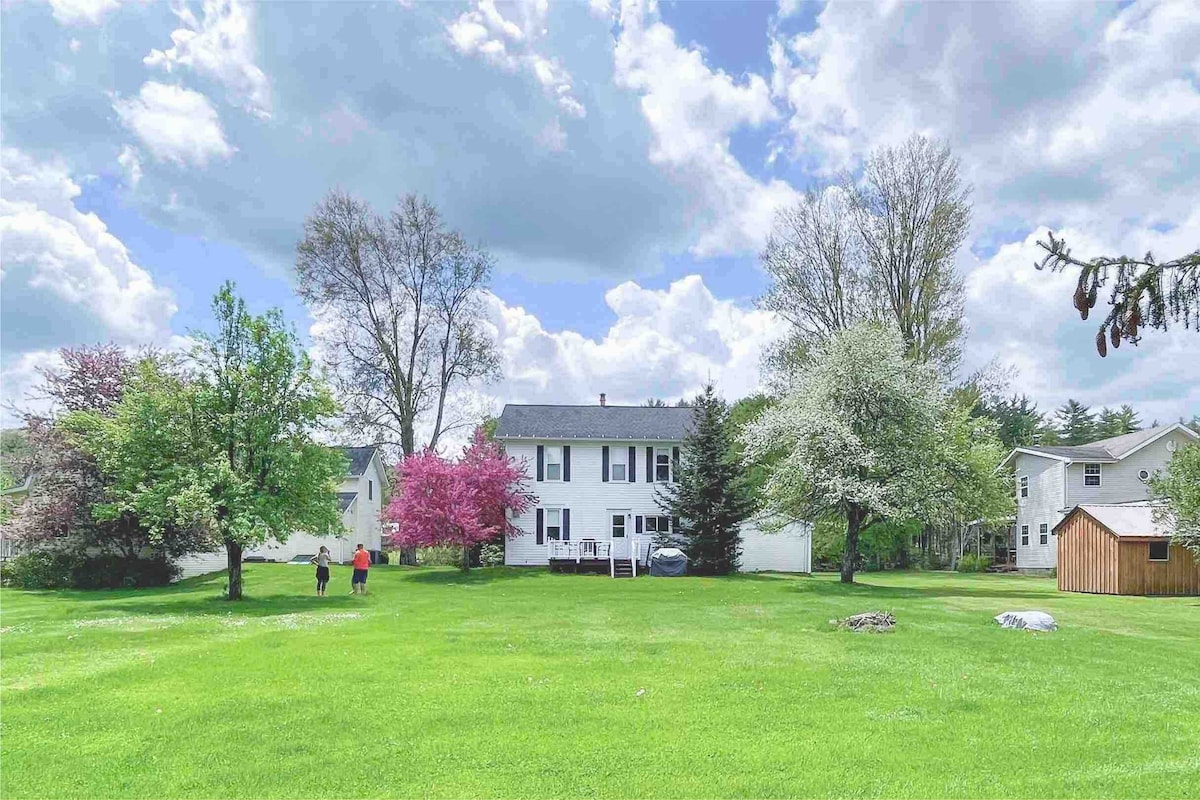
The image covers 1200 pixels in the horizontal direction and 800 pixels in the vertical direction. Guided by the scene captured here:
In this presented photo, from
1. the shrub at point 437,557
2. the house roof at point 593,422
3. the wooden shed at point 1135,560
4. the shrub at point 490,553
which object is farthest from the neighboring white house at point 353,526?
the wooden shed at point 1135,560

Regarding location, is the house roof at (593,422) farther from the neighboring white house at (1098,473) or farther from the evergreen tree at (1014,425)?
the evergreen tree at (1014,425)

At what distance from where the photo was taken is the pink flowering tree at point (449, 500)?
30.3m

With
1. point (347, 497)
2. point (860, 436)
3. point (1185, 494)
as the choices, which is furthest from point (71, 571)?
point (1185, 494)

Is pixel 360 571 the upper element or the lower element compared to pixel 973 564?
upper

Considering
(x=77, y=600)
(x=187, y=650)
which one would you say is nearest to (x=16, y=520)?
(x=77, y=600)

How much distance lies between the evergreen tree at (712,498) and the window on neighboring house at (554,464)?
6.21 m

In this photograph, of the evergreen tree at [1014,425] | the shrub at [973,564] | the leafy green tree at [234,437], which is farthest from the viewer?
the evergreen tree at [1014,425]

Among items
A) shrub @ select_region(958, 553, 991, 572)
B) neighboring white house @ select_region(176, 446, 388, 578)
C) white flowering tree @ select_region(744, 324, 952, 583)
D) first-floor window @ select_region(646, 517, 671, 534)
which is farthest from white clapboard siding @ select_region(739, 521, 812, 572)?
neighboring white house @ select_region(176, 446, 388, 578)

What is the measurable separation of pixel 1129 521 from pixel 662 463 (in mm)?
17722

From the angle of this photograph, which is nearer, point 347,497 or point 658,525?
point 658,525

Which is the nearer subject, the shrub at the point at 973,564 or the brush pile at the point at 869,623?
the brush pile at the point at 869,623

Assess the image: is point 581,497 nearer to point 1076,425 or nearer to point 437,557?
point 437,557

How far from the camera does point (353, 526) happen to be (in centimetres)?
3891

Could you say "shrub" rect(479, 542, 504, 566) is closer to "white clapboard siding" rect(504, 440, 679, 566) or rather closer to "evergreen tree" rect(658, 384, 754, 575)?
"white clapboard siding" rect(504, 440, 679, 566)
